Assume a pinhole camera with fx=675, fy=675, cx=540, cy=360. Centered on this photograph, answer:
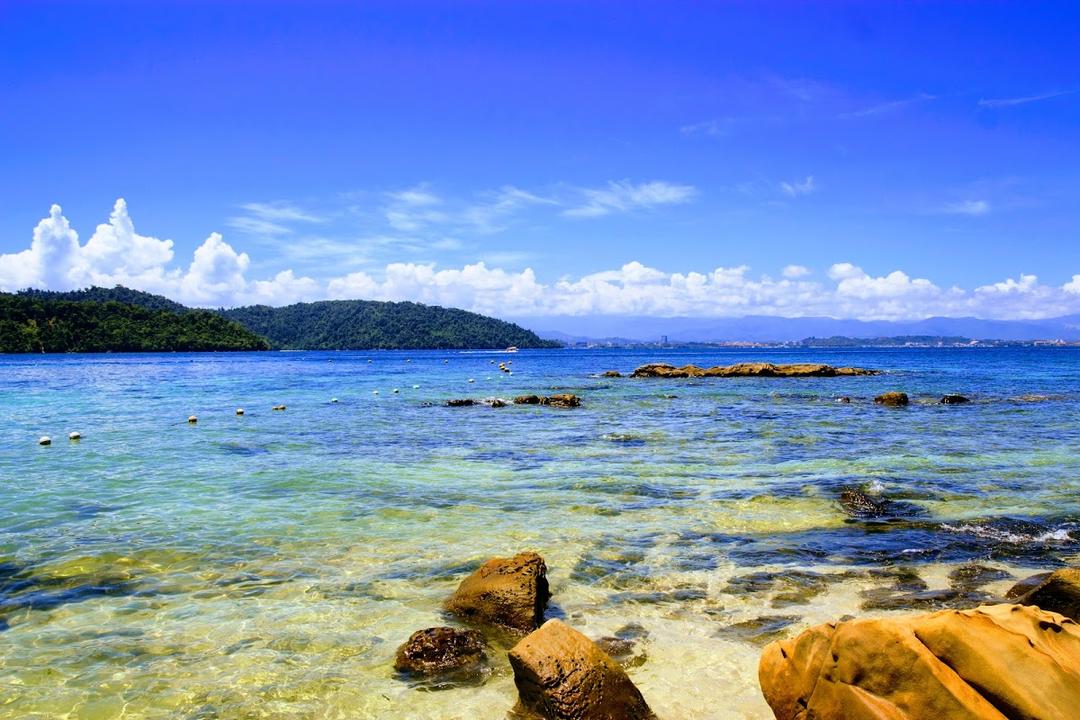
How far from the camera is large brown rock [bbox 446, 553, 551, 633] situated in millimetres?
8062

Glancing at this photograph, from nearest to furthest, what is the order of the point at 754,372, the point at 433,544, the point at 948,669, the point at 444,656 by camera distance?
1. the point at 948,669
2. the point at 444,656
3. the point at 433,544
4. the point at 754,372

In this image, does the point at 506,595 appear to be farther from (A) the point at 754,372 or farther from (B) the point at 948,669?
(A) the point at 754,372

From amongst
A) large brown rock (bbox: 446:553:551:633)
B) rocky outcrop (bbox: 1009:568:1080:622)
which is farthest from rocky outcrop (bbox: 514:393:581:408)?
rocky outcrop (bbox: 1009:568:1080:622)

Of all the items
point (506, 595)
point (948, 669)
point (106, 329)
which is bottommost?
point (506, 595)

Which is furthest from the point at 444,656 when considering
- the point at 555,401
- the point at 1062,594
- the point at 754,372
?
the point at 754,372

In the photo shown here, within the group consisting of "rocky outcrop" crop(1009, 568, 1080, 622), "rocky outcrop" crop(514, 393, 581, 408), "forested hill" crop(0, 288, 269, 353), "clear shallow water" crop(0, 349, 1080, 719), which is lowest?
"clear shallow water" crop(0, 349, 1080, 719)

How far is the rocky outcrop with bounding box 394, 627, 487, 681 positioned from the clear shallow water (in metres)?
0.29

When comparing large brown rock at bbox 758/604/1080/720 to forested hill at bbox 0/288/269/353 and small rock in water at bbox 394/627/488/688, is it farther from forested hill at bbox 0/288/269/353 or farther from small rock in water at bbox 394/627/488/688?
forested hill at bbox 0/288/269/353

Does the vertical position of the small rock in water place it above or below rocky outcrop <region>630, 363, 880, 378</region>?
below

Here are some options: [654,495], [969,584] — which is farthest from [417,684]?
[654,495]

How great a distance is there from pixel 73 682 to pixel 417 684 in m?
3.55

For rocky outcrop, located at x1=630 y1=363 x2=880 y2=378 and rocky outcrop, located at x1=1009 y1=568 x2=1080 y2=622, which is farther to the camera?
rocky outcrop, located at x1=630 y1=363 x2=880 y2=378

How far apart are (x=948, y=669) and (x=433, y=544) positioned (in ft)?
26.9

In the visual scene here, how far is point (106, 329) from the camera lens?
161000 millimetres
